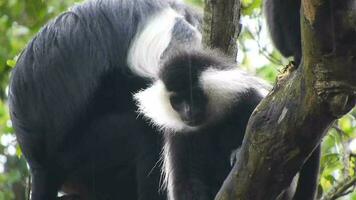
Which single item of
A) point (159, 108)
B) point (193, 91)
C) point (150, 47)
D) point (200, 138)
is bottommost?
point (200, 138)

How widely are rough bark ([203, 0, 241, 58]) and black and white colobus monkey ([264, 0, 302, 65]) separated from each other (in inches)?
6.8

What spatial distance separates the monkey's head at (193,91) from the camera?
133 inches

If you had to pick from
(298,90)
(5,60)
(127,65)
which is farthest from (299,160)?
(5,60)

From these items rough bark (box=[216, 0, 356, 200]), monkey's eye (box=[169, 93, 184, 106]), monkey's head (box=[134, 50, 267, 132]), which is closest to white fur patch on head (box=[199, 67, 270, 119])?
monkey's head (box=[134, 50, 267, 132])

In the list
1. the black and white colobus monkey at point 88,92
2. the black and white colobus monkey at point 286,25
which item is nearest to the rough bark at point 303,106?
the black and white colobus monkey at point 286,25

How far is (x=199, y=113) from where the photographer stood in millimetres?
3463

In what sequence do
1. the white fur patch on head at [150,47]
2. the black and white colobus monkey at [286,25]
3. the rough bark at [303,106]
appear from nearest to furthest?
the rough bark at [303,106] → the black and white colobus monkey at [286,25] → the white fur patch on head at [150,47]

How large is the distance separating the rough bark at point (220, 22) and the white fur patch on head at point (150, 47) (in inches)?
11.8

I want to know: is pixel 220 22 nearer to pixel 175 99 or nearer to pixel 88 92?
pixel 175 99

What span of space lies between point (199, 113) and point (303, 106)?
3.97 feet

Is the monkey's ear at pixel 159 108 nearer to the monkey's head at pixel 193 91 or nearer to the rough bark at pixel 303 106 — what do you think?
the monkey's head at pixel 193 91

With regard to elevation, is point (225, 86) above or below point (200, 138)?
above

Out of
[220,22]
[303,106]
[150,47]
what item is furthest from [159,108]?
[303,106]

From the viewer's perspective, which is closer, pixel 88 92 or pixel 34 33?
pixel 88 92
